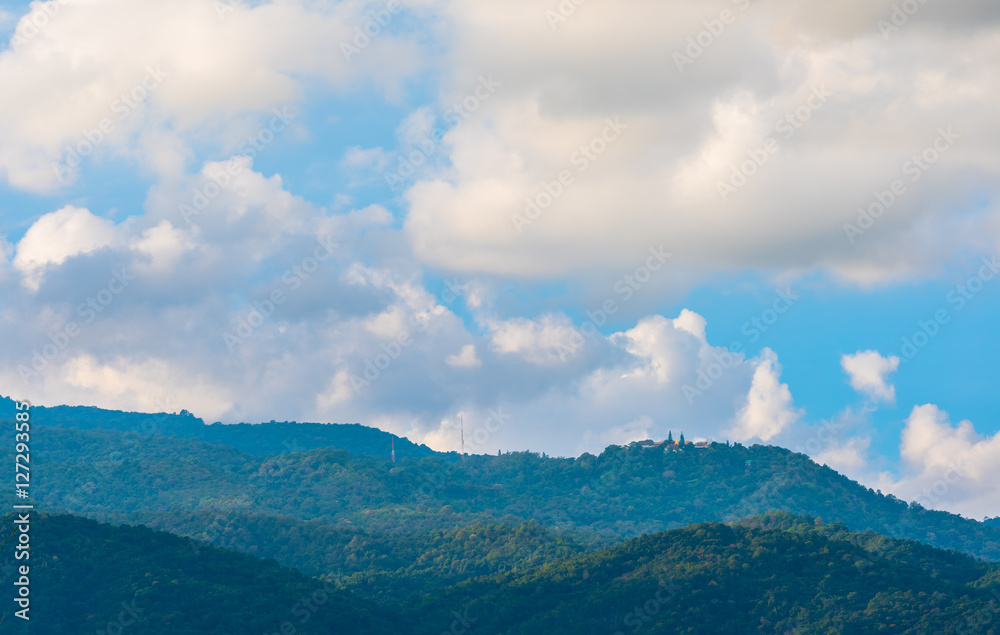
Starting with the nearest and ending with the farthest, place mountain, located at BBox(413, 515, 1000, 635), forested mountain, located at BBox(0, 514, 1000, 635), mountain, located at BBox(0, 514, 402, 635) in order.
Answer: mountain, located at BBox(0, 514, 402, 635)
forested mountain, located at BBox(0, 514, 1000, 635)
mountain, located at BBox(413, 515, 1000, 635)

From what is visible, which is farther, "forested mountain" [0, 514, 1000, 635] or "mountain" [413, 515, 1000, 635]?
"mountain" [413, 515, 1000, 635]

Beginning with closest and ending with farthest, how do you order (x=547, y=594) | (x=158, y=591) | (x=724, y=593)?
(x=158, y=591) < (x=724, y=593) < (x=547, y=594)

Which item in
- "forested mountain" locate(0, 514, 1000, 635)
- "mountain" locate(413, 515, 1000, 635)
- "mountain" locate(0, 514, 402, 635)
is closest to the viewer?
"mountain" locate(0, 514, 402, 635)

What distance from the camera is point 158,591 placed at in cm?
12425

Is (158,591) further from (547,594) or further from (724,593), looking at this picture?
(724,593)

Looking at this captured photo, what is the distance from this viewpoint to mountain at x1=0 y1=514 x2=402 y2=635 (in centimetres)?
11944

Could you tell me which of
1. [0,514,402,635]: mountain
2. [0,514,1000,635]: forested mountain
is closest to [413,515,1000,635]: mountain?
[0,514,1000,635]: forested mountain

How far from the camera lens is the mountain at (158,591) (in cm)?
11944

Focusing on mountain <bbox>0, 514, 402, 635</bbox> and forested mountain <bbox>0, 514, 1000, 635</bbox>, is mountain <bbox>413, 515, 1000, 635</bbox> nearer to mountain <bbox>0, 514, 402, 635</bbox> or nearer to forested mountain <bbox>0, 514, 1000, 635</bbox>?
A: forested mountain <bbox>0, 514, 1000, 635</bbox>

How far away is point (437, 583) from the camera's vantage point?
559ft

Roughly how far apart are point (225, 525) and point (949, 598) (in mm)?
121466

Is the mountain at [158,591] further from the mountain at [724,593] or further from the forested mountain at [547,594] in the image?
the mountain at [724,593]

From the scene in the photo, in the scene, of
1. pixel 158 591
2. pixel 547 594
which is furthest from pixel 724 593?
pixel 158 591

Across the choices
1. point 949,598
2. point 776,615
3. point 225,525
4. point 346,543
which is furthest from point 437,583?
point 949,598
